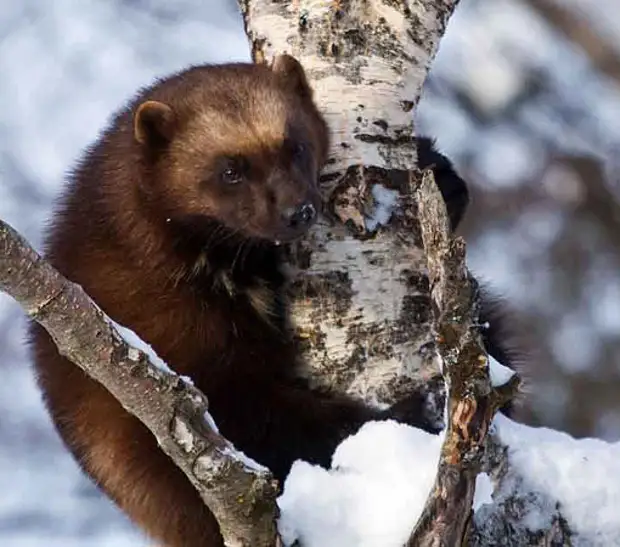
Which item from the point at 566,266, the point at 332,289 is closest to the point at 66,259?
the point at 332,289

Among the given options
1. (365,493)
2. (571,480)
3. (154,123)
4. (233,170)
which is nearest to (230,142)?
(233,170)

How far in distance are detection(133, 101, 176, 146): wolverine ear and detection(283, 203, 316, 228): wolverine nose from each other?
380 mm

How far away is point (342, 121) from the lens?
3027mm

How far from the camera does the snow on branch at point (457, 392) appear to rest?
2.21 metres

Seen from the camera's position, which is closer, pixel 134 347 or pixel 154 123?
pixel 134 347

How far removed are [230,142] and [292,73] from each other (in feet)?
0.67

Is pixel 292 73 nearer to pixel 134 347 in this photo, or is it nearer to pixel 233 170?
pixel 233 170

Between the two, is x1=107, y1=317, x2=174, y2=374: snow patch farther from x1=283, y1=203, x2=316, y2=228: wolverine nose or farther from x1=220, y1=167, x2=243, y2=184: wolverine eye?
x1=220, y1=167, x2=243, y2=184: wolverine eye

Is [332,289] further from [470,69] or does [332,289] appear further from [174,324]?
[470,69]

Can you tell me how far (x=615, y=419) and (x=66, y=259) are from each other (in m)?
3.57

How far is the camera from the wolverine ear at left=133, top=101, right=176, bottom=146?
A: 9.72 ft

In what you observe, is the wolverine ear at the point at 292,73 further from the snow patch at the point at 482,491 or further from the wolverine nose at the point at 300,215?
the snow patch at the point at 482,491

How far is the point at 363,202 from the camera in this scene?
2.94 m

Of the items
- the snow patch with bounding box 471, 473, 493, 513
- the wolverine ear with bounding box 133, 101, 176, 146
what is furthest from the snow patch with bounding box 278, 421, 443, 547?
the wolverine ear with bounding box 133, 101, 176, 146
